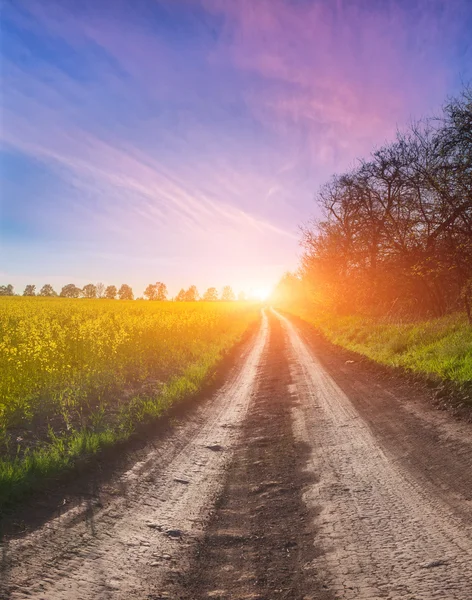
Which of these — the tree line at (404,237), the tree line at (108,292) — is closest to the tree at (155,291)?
the tree line at (108,292)

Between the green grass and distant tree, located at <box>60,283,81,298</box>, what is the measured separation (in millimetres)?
148766

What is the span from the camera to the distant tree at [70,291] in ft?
490

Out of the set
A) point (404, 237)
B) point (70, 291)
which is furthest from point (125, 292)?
point (404, 237)

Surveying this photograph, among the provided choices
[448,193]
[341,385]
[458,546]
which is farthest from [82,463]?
[448,193]

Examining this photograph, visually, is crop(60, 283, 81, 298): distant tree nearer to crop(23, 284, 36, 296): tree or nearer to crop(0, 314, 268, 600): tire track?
crop(23, 284, 36, 296): tree

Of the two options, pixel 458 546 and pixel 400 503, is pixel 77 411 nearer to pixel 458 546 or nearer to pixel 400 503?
pixel 400 503

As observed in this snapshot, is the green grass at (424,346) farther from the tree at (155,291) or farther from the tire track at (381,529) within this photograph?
the tree at (155,291)

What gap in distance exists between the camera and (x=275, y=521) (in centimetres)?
385

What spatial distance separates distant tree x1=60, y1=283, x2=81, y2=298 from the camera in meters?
150

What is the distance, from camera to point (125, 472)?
521 centimetres

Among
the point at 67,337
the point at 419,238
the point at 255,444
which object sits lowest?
the point at 255,444

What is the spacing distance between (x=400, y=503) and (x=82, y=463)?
4.19 meters

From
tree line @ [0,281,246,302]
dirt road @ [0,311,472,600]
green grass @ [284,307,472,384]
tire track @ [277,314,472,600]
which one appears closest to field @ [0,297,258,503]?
dirt road @ [0,311,472,600]

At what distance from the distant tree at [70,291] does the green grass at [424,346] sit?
149 m
